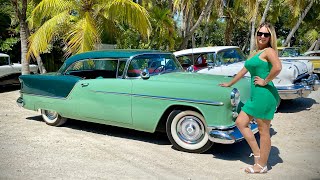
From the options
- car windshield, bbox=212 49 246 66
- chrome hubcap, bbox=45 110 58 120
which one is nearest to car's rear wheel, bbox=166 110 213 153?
chrome hubcap, bbox=45 110 58 120

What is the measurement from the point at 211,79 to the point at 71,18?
6252 millimetres

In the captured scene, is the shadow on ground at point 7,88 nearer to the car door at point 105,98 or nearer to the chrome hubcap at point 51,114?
the chrome hubcap at point 51,114

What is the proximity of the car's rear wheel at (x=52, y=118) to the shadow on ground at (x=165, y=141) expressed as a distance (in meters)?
0.20

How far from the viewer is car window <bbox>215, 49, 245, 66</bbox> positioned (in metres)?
8.46

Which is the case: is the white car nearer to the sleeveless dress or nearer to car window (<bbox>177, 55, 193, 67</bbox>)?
car window (<bbox>177, 55, 193, 67</bbox>)

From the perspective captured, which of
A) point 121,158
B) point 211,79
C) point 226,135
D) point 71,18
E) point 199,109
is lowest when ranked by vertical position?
point 121,158

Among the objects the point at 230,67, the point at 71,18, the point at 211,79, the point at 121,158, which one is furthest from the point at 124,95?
the point at 71,18

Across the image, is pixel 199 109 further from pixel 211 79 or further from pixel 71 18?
pixel 71 18

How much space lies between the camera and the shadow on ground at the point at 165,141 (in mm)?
4891

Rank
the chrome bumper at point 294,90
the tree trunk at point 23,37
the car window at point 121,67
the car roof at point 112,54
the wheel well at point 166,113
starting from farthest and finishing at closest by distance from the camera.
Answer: the tree trunk at point 23,37
the chrome bumper at point 294,90
the car roof at point 112,54
the car window at point 121,67
the wheel well at point 166,113

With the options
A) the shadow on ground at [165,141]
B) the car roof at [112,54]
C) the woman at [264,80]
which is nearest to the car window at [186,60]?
the car roof at [112,54]

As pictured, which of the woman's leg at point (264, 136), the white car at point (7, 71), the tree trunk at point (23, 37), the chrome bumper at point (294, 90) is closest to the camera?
the woman's leg at point (264, 136)

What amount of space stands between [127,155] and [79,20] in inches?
243

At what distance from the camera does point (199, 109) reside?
15.7 feet
